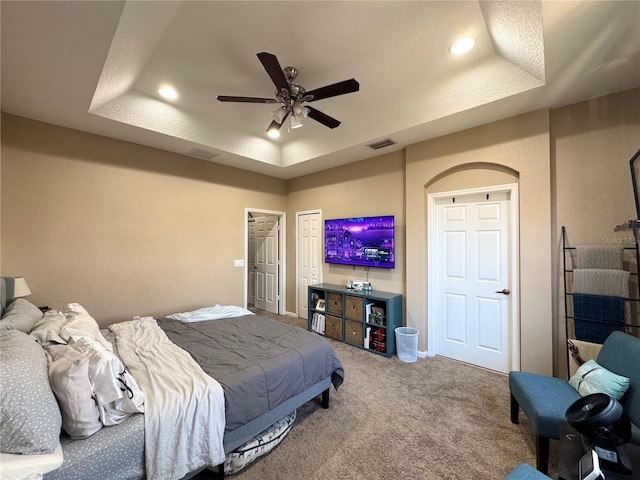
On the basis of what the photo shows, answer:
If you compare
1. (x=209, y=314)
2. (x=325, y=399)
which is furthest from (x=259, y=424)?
(x=209, y=314)

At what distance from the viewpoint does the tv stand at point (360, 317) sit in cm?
348

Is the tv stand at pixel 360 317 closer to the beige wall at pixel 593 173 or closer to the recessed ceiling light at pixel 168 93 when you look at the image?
the beige wall at pixel 593 173

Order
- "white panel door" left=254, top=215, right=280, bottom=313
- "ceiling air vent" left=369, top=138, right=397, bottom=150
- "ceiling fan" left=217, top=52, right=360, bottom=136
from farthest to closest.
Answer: "white panel door" left=254, top=215, right=280, bottom=313, "ceiling air vent" left=369, top=138, right=397, bottom=150, "ceiling fan" left=217, top=52, right=360, bottom=136

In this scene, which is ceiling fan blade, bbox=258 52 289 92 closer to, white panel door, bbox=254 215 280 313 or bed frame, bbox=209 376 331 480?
bed frame, bbox=209 376 331 480

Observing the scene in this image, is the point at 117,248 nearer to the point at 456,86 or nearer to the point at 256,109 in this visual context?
the point at 256,109

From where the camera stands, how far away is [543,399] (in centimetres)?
171

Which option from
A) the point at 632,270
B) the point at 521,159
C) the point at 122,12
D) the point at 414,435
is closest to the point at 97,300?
the point at 122,12

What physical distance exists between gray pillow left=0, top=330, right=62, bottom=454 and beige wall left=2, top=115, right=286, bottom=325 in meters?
2.29

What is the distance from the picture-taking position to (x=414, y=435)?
2006 millimetres

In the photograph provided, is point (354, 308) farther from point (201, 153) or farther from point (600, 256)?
point (201, 153)

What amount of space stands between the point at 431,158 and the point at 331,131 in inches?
57.1

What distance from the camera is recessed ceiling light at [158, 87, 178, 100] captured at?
2.84 metres

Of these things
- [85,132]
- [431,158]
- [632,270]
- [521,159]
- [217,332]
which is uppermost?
[85,132]

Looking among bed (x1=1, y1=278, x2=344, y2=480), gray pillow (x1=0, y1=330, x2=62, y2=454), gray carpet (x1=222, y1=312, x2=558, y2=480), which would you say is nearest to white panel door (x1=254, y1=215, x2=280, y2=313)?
bed (x1=1, y1=278, x2=344, y2=480)
